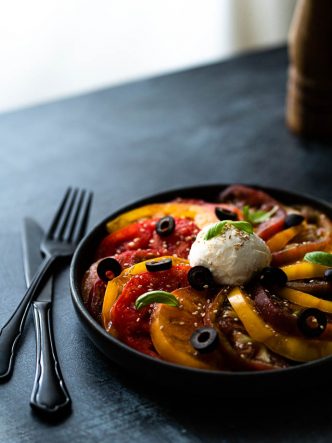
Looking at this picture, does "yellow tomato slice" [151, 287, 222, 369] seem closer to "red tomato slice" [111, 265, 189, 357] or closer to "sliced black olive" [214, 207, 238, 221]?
"red tomato slice" [111, 265, 189, 357]

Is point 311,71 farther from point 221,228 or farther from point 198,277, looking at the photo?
point 198,277

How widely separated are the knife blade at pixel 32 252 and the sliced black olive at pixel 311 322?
2.86 ft

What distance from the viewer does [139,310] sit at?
1.95 meters

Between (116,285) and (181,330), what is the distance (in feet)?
0.91

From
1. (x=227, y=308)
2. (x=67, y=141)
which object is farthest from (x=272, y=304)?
(x=67, y=141)

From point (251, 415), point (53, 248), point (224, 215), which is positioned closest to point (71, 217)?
point (53, 248)

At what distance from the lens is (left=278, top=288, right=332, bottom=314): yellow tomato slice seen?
1.94 m

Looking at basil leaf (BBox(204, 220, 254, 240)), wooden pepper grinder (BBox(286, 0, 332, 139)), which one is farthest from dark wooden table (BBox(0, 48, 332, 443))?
basil leaf (BBox(204, 220, 254, 240))

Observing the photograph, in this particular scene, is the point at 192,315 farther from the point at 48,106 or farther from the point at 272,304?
the point at 48,106

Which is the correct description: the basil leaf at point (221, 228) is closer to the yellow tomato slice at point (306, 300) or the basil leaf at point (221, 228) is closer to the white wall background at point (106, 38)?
the yellow tomato slice at point (306, 300)

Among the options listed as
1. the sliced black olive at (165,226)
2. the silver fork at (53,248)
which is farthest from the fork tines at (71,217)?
the sliced black olive at (165,226)

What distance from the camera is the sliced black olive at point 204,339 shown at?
5.80ft

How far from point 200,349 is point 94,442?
356 mm

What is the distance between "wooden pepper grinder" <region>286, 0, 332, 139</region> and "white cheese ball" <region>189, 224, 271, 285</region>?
1384 millimetres
